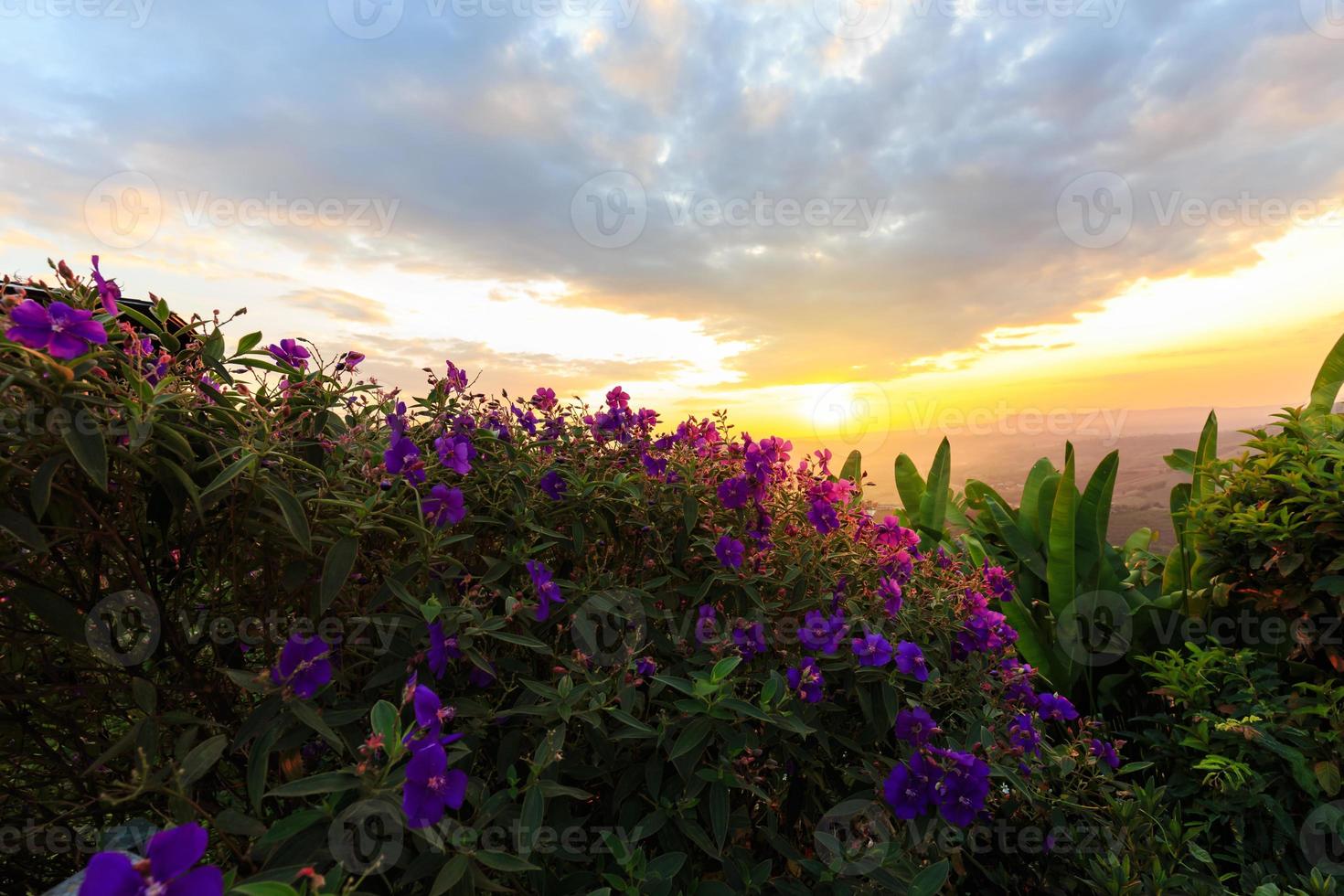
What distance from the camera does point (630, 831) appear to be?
1617 mm

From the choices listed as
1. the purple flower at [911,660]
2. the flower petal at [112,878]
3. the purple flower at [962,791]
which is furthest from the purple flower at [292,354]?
the purple flower at [962,791]

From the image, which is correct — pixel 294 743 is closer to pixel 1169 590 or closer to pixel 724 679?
pixel 724 679

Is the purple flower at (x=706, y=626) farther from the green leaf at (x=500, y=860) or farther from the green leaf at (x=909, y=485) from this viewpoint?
the green leaf at (x=909, y=485)

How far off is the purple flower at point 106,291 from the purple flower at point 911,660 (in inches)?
78.1

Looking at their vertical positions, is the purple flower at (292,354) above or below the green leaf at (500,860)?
above

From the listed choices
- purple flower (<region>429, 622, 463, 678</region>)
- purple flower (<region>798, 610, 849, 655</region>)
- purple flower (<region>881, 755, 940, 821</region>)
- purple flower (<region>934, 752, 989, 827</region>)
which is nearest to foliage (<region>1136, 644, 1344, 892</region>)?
purple flower (<region>934, 752, 989, 827</region>)

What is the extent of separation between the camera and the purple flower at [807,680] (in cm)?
178

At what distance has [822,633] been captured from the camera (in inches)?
76.5

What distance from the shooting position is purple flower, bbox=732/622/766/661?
1916 mm

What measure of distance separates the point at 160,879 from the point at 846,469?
435 centimetres

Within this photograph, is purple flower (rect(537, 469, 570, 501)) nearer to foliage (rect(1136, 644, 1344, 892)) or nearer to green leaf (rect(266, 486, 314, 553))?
green leaf (rect(266, 486, 314, 553))

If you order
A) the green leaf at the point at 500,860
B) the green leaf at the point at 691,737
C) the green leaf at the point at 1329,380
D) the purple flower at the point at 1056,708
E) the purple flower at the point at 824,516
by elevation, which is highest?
the green leaf at the point at 1329,380

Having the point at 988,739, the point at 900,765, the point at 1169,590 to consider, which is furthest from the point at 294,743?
the point at 1169,590

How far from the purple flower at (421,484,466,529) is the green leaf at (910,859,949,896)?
132 centimetres
